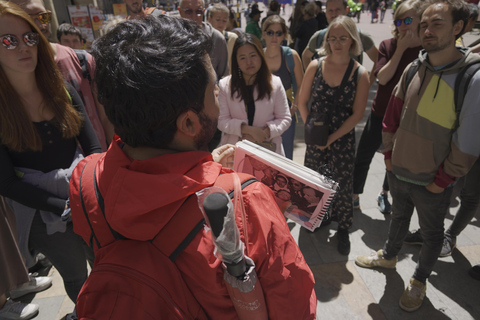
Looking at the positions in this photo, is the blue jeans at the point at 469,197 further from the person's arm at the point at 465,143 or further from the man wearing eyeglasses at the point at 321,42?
the man wearing eyeglasses at the point at 321,42

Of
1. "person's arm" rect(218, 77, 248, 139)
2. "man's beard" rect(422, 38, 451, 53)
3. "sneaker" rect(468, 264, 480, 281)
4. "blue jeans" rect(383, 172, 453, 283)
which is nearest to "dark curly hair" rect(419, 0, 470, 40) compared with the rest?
"man's beard" rect(422, 38, 451, 53)

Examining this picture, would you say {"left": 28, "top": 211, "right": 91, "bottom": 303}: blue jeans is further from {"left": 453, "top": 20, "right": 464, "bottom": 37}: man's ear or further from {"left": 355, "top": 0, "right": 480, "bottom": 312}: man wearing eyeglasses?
{"left": 453, "top": 20, "right": 464, "bottom": 37}: man's ear

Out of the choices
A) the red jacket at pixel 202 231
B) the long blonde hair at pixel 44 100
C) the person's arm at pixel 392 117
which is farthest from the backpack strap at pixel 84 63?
the person's arm at pixel 392 117

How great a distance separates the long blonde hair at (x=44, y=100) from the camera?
5.48ft

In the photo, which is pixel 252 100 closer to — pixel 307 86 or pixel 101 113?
pixel 307 86

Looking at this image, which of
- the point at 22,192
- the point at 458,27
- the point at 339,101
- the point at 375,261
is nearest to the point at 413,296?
the point at 375,261

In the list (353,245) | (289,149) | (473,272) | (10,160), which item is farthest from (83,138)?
(473,272)

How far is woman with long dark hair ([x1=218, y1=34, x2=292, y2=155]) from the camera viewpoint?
2805 mm

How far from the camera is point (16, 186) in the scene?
1.71m

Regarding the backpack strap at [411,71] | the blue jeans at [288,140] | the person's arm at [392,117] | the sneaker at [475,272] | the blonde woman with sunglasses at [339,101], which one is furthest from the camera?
the blue jeans at [288,140]

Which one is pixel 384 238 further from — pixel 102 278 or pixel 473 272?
pixel 102 278

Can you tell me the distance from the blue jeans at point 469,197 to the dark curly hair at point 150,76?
2815mm

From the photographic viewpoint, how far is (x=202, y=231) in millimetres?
808

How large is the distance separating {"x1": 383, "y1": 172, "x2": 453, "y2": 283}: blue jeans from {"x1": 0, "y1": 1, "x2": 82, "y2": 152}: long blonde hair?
7.62 feet
